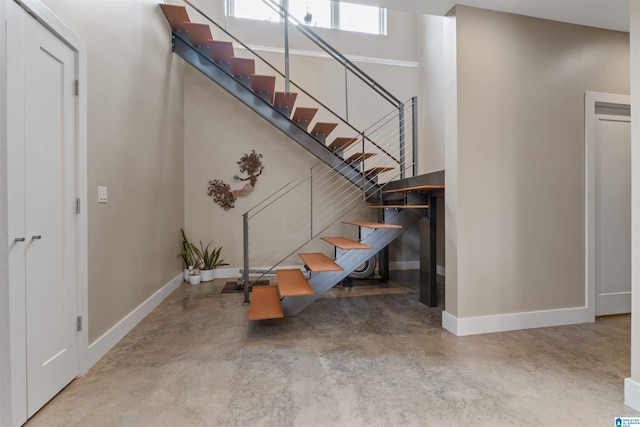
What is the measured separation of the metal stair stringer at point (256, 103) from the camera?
3842 millimetres

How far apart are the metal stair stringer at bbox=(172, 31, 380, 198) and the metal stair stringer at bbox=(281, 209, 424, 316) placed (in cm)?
76

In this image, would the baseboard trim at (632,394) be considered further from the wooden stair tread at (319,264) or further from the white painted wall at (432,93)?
the white painted wall at (432,93)

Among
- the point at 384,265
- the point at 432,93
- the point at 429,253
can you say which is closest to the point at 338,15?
the point at 432,93

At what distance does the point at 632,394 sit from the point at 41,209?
319cm

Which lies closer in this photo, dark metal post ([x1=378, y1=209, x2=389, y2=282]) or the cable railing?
dark metal post ([x1=378, y1=209, x2=389, y2=282])

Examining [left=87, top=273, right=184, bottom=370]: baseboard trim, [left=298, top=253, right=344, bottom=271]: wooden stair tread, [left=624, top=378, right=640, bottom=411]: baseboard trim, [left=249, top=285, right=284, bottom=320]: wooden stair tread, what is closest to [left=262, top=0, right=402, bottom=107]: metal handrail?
[left=298, top=253, right=344, bottom=271]: wooden stair tread

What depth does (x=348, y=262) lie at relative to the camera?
282cm

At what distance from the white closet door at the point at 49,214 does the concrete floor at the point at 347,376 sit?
23 centimetres

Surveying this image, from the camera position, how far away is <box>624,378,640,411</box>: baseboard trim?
1.53m

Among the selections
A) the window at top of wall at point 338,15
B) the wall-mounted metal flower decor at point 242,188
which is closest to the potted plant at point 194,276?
the wall-mounted metal flower decor at point 242,188

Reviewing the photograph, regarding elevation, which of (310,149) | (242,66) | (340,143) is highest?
(242,66)

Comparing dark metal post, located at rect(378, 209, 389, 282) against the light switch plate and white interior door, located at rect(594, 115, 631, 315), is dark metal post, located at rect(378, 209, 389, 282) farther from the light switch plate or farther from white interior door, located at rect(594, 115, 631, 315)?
the light switch plate

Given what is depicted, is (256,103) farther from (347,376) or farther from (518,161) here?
(347,376)

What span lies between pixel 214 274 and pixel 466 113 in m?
3.77
